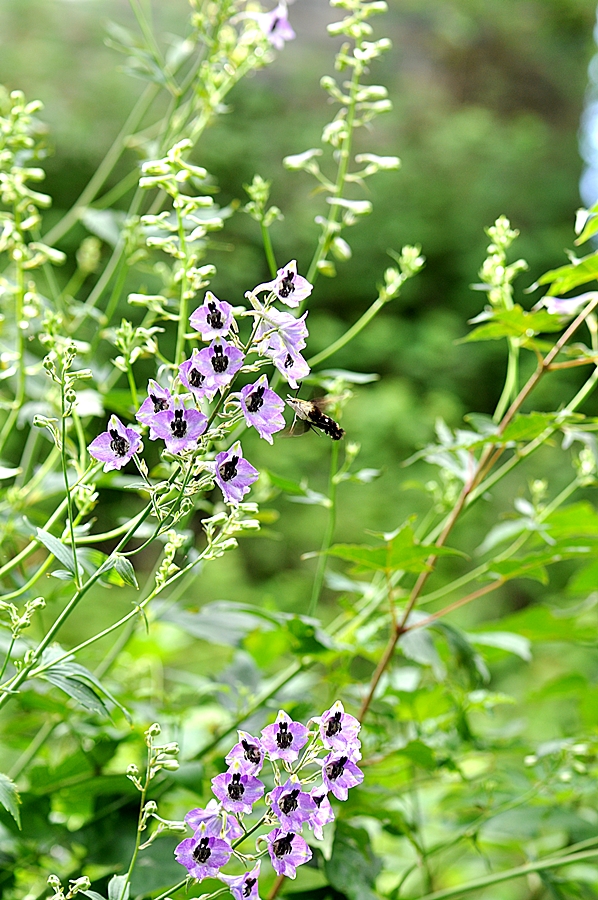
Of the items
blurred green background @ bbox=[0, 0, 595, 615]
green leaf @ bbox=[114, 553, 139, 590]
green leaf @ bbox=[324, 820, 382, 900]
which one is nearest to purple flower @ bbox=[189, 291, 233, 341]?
green leaf @ bbox=[114, 553, 139, 590]

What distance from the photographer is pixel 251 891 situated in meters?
0.35

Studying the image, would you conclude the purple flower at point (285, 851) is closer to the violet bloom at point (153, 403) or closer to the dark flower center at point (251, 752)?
the dark flower center at point (251, 752)

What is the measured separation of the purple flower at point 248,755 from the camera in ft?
1.18

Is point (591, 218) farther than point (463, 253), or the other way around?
point (463, 253)

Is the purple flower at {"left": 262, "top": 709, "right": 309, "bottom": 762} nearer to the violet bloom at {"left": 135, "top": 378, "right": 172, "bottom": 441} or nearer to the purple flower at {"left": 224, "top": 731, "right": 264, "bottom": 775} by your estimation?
the purple flower at {"left": 224, "top": 731, "right": 264, "bottom": 775}

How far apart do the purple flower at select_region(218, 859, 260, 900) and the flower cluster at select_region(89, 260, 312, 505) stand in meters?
0.16

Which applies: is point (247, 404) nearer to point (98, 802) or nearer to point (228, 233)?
point (98, 802)

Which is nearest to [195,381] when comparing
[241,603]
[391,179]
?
[241,603]

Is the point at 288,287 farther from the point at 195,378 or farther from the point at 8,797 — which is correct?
the point at 8,797

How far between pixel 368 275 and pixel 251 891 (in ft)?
11.6

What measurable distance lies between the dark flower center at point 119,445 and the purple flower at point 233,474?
0.05m

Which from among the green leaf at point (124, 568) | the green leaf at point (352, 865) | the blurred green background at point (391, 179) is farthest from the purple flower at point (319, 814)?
the blurred green background at point (391, 179)

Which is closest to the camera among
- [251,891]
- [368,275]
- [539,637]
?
[251,891]

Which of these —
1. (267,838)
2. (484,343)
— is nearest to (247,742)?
(267,838)
